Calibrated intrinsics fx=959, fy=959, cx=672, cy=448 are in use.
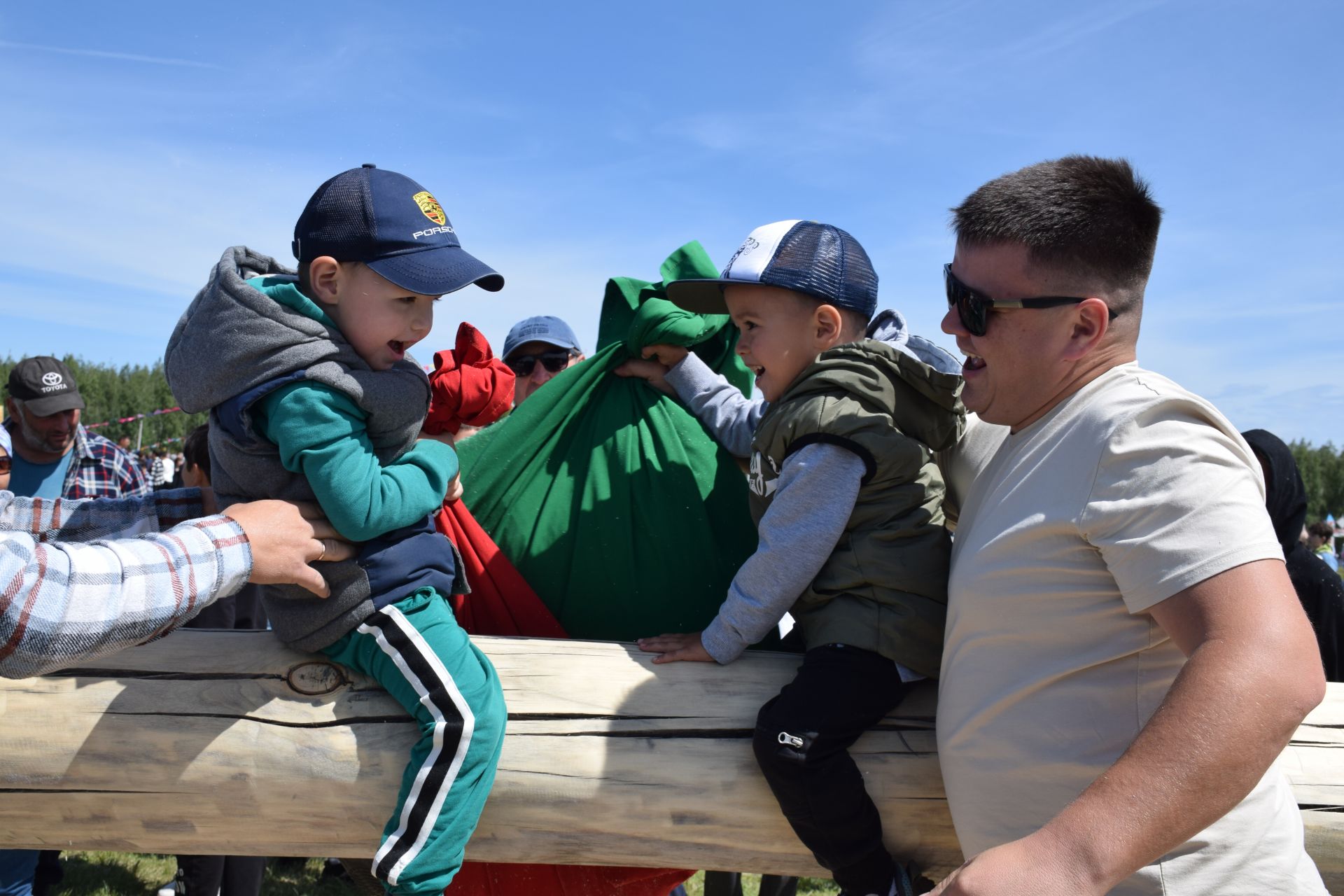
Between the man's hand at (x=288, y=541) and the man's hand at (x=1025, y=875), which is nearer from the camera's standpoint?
the man's hand at (x=1025, y=875)

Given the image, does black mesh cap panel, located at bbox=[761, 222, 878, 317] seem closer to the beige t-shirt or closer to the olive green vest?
the olive green vest

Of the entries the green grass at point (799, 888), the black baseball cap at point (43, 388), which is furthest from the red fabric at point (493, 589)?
the black baseball cap at point (43, 388)

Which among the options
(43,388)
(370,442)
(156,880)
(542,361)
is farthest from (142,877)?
(370,442)

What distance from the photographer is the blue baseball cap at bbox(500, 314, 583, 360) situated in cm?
408

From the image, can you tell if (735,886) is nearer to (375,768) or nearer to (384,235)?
(375,768)

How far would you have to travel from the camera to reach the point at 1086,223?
1805 mm

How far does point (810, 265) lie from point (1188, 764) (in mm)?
1464

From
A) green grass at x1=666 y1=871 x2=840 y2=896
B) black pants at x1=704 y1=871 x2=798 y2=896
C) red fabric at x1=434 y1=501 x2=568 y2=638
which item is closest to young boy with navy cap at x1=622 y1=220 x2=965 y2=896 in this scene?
red fabric at x1=434 y1=501 x2=568 y2=638

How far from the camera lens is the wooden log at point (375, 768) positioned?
2.06 m

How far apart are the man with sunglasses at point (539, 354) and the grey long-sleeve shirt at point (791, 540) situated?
80.2 inches

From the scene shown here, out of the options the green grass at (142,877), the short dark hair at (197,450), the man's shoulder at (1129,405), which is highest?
the man's shoulder at (1129,405)

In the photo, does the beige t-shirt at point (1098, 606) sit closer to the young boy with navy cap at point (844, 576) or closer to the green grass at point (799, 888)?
the young boy with navy cap at point (844, 576)

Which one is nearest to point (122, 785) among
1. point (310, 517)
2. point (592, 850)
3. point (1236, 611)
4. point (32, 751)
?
point (32, 751)

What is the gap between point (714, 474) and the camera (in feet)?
9.16
